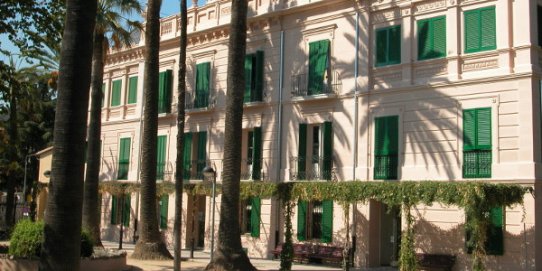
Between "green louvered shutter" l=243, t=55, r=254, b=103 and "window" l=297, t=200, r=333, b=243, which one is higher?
"green louvered shutter" l=243, t=55, r=254, b=103

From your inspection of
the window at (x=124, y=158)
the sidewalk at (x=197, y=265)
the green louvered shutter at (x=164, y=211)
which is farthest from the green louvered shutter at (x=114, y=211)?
the sidewalk at (x=197, y=265)

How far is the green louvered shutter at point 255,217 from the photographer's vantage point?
80.2ft

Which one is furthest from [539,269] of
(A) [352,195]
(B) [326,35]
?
(B) [326,35]

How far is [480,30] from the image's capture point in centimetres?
1909

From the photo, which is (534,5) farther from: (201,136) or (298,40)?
(201,136)

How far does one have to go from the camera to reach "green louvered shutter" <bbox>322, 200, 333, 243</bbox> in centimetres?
2202

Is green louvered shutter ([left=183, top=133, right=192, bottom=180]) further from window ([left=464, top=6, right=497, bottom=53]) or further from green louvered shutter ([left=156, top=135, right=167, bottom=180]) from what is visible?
window ([left=464, top=6, right=497, bottom=53])

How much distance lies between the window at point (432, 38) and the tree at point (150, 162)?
9.26 m

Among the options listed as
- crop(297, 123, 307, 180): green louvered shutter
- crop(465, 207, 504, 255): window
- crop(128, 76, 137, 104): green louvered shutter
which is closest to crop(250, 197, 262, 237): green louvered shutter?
crop(297, 123, 307, 180): green louvered shutter

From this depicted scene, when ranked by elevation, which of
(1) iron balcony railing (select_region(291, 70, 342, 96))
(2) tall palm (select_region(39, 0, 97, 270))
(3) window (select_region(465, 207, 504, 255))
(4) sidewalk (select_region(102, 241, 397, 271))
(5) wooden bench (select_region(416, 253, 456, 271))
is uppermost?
(1) iron balcony railing (select_region(291, 70, 342, 96))

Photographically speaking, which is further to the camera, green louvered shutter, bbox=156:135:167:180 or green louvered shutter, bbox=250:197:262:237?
green louvered shutter, bbox=156:135:167:180

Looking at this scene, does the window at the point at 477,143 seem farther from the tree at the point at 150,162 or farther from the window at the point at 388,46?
the tree at the point at 150,162

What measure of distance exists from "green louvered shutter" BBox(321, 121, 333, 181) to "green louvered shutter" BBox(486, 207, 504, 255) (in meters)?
6.29

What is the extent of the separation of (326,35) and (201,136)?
7647mm
